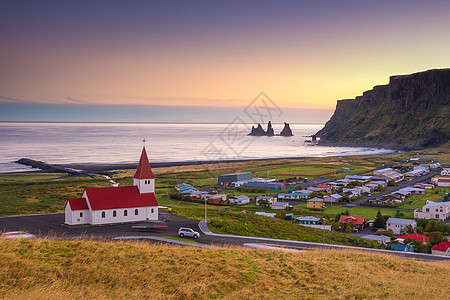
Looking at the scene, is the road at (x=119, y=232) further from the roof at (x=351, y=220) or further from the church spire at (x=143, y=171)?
the roof at (x=351, y=220)

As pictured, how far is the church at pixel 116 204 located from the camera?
88.0ft

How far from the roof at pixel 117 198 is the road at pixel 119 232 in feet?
4.87

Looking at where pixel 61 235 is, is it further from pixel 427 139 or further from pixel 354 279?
pixel 427 139

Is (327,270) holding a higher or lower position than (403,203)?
higher

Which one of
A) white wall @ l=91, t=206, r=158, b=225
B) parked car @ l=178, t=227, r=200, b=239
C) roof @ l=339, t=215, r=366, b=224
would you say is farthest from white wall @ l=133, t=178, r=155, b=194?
roof @ l=339, t=215, r=366, b=224

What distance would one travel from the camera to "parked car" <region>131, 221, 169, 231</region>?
26.0 meters

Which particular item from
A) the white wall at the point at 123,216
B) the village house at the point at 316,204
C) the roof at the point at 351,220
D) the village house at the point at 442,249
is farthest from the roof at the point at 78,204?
the village house at the point at 316,204

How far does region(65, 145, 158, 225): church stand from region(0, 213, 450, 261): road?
0.78 metres

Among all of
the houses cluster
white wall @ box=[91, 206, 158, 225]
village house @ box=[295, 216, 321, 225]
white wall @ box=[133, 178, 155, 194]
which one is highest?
white wall @ box=[133, 178, 155, 194]

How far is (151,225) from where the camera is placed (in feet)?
88.3

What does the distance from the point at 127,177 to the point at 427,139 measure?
6060 inches

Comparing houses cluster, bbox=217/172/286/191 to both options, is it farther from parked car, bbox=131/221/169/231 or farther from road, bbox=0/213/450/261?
parked car, bbox=131/221/169/231

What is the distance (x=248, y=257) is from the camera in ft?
51.4

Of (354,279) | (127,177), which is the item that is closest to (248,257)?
(354,279)
